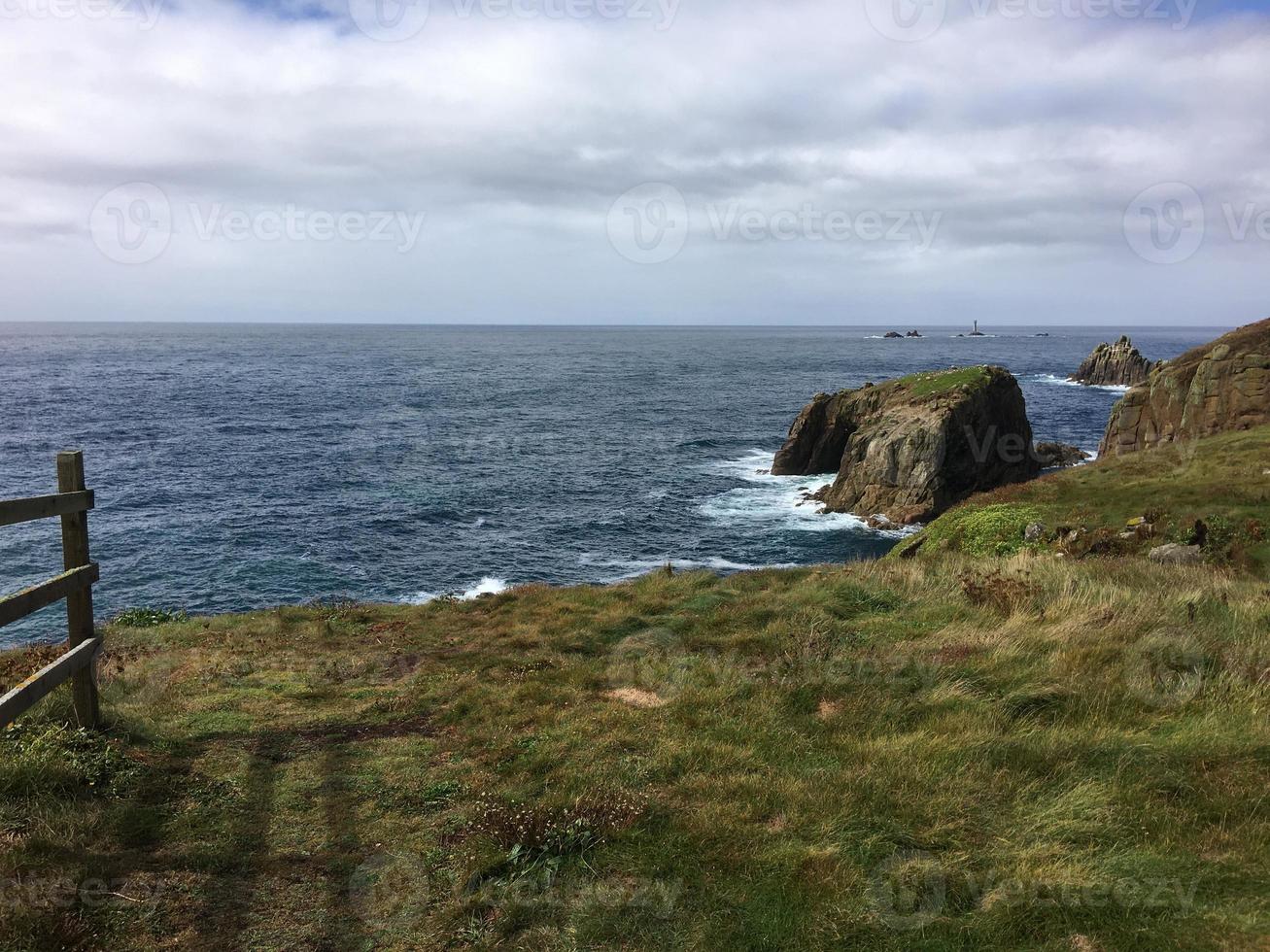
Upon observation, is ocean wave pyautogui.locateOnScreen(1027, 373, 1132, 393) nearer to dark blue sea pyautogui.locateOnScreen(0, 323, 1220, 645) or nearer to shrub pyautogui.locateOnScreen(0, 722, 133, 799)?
dark blue sea pyautogui.locateOnScreen(0, 323, 1220, 645)

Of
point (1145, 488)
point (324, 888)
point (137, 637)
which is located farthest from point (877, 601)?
point (137, 637)

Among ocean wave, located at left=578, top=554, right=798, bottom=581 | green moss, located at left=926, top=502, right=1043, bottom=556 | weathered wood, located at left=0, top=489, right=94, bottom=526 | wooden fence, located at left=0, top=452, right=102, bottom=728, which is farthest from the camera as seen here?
ocean wave, located at left=578, top=554, right=798, bottom=581

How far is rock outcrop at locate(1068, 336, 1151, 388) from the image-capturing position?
346 feet

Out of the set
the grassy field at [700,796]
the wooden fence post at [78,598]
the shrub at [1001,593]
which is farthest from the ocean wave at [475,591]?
the wooden fence post at [78,598]

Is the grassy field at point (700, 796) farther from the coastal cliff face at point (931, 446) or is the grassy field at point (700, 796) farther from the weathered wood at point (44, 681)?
the coastal cliff face at point (931, 446)

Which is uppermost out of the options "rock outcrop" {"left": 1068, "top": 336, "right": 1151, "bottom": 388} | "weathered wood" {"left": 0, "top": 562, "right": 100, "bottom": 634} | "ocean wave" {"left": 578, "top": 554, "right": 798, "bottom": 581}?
"rock outcrop" {"left": 1068, "top": 336, "right": 1151, "bottom": 388}

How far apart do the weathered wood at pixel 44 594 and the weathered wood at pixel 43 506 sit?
0.64 metres

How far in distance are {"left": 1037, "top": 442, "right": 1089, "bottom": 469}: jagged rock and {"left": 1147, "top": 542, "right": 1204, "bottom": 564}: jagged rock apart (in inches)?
1488

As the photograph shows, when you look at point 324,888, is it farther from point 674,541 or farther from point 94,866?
point 674,541

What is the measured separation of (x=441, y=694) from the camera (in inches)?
422

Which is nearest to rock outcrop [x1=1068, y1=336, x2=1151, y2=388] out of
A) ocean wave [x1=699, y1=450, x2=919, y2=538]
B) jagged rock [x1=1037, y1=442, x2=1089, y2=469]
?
jagged rock [x1=1037, y1=442, x2=1089, y2=469]

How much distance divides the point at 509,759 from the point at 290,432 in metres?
66.0

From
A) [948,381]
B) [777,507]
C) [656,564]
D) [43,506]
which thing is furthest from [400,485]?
[43,506]

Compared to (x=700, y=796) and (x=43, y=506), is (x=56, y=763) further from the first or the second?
(x=700, y=796)
